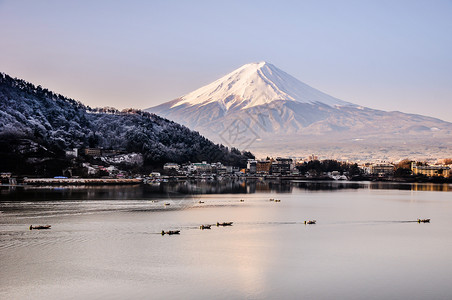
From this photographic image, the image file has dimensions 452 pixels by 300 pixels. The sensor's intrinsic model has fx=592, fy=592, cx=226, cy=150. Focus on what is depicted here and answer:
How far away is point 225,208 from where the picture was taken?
30.2 metres

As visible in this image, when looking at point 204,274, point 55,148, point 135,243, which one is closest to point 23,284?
point 204,274

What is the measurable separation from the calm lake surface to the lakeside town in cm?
2844

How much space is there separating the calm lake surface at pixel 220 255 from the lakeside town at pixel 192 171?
28.4m

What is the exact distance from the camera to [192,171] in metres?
85.7

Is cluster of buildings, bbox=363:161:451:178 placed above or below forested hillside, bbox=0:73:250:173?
below

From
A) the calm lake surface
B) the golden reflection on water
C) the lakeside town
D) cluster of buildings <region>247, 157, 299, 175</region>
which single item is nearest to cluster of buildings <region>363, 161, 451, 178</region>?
the lakeside town

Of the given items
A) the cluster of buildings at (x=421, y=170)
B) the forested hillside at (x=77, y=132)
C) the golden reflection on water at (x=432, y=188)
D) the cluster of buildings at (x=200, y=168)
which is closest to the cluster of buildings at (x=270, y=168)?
the forested hillside at (x=77, y=132)

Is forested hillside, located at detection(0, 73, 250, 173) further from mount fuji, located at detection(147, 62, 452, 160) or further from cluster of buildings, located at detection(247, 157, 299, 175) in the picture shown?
mount fuji, located at detection(147, 62, 452, 160)

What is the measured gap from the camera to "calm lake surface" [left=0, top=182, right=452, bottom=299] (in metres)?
12.8

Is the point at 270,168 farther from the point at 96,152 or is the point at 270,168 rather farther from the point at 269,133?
the point at 269,133

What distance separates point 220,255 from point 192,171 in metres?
69.4

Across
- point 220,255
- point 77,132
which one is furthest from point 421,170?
point 220,255

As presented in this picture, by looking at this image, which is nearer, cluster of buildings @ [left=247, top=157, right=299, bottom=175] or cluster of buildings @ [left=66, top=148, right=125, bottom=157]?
cluster of buildings @ [left=66, top=148, right=125, bottom=157]

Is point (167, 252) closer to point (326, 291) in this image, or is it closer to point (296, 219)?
point (326, 291)
